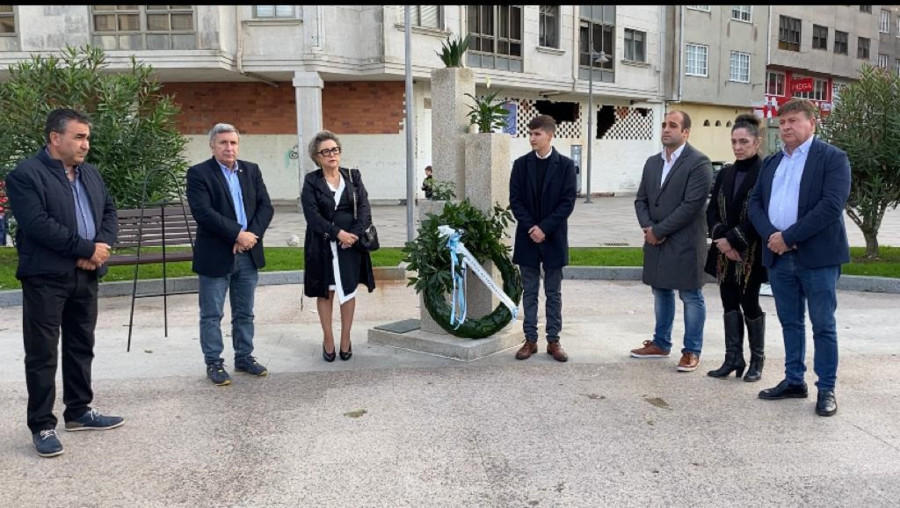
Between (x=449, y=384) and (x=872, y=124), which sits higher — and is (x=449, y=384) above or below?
below

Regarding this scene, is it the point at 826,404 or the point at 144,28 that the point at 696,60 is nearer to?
the point at 144,28

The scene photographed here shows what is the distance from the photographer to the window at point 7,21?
69.7ft

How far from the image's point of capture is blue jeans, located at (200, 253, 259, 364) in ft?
18.5

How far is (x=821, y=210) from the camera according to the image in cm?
479

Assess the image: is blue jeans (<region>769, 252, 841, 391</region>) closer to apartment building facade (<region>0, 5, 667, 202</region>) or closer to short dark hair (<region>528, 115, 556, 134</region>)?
short dark hair (<region>528, 115, 556, 134</region>)

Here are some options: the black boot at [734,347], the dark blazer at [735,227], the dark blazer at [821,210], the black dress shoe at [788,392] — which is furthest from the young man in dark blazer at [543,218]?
the dark blazer at [821,210]

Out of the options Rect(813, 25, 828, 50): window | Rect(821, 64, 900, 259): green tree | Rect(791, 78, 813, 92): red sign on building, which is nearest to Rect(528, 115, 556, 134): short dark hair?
Rect(821, 64, 900, 259): green tree

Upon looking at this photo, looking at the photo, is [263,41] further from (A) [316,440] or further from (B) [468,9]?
(A) [316,440]

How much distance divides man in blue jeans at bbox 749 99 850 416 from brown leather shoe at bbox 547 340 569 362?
1.60m

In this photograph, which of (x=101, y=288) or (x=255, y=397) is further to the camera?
(x=101, y=288)

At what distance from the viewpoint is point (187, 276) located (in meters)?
10.1

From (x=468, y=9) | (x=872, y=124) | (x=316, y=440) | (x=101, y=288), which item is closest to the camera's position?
(x=316, y=440)

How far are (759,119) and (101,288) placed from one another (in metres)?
7.85

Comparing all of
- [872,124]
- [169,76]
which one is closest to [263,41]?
[169,76]
